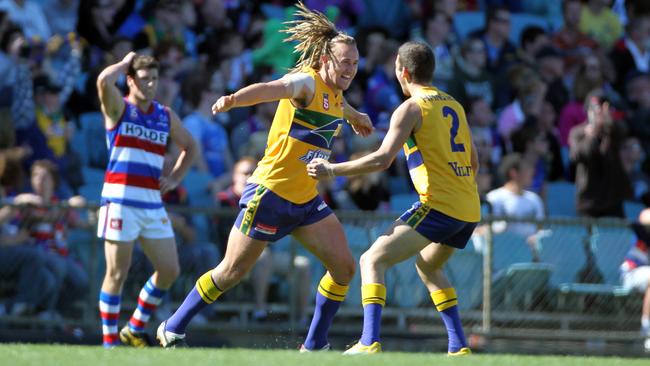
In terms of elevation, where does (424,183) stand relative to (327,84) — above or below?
below

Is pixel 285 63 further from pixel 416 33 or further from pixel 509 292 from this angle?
pixel 509 292

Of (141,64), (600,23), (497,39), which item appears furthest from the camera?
(600,23)

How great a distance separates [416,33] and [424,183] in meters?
8.48

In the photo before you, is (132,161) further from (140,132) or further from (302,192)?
(302,192)

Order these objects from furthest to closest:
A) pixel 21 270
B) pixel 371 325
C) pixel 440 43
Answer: pixel 440 43, pixel 21 270, pixel 371 325

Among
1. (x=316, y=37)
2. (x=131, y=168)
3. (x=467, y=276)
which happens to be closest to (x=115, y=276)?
(x=131, y=168)

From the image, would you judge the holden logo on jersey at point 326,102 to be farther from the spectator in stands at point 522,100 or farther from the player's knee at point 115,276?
the spectator in stands at point 522,100

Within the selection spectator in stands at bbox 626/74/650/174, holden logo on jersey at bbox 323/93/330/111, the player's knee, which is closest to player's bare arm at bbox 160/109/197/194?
the player's knee

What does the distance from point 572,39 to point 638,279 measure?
245 inches

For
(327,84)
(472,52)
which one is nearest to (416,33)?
(472,52)

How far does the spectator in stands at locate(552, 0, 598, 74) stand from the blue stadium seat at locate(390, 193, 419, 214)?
17.1 ft

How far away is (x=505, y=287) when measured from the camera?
13039 millimetres

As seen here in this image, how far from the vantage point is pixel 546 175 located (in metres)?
16.0

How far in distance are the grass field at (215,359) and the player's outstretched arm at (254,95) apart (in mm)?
1556
